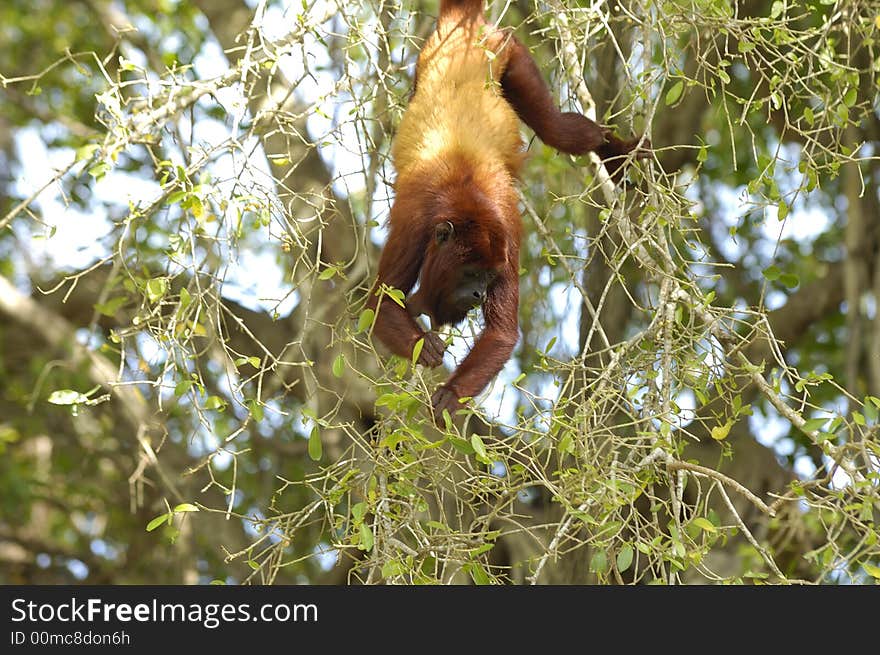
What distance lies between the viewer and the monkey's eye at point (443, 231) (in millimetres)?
3838

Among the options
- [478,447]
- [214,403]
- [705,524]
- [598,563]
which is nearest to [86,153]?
[214,403]

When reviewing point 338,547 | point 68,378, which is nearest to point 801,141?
point 338,547

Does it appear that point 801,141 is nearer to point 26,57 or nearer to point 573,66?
point 573,66

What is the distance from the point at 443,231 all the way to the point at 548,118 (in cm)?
70

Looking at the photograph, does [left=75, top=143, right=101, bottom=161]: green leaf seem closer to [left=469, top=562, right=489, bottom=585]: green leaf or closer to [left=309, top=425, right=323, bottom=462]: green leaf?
[left=309, top=425, right=323, bottom=462]: green leaf

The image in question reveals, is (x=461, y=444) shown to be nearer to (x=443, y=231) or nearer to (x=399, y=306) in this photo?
(x=399, y=306)

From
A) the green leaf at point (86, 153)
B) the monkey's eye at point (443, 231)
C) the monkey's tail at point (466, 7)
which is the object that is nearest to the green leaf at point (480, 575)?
the monkey's eye at point (443, 231)

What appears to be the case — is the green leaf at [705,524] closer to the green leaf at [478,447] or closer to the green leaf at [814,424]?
the green leaf at [814,424]

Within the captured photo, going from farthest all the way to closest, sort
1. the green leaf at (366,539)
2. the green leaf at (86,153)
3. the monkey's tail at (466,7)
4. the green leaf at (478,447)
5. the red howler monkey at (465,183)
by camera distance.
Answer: the monkey's tail at (466,7), the red howler monkey at (465,183), the green leaf at (86,153), the green leaf at (366,539), the green leaf at (478,447)

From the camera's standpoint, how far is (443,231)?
12.6 ft

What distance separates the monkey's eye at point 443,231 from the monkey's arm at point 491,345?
24cm

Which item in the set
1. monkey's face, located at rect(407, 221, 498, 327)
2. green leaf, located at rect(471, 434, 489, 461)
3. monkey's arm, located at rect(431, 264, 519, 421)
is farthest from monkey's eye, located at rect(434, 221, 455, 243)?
green leaf, located at rect(471, 434, 489, 461)

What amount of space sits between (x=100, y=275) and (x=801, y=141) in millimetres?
4134

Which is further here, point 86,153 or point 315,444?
point 86,153
